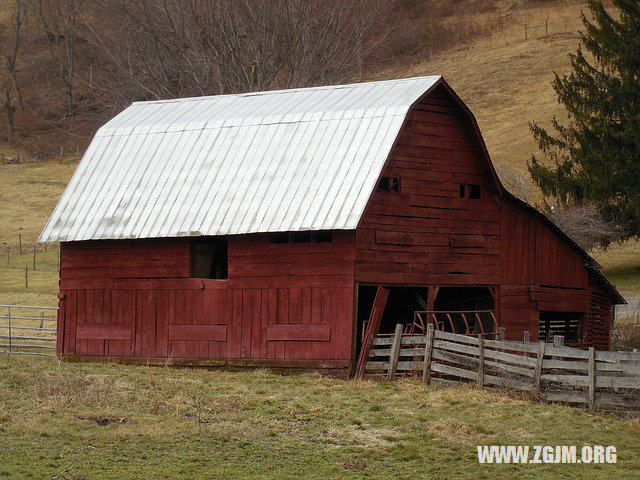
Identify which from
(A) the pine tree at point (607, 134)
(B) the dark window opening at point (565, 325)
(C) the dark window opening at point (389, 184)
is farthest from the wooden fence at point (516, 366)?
(A) the pine tree at point (607, 134)

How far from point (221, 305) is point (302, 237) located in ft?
8.48

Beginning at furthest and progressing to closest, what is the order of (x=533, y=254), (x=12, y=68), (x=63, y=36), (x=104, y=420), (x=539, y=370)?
1. (x=63, y=36)
2. (x=12, y=68)
3. (x=533, y=254)
4. (x=539, y=370)
5. (x=104, y=420)

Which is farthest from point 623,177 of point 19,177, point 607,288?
point 19,177

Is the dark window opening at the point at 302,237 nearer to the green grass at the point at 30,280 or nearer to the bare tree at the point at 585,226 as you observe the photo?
the green grass at the point at 30,280

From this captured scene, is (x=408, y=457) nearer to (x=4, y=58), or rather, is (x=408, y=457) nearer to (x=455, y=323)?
(x=455, y=323)

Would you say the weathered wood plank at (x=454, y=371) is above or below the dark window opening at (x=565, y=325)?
below

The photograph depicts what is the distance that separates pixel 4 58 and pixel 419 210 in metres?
76.3

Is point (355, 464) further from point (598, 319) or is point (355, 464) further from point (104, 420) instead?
point (598, 319)

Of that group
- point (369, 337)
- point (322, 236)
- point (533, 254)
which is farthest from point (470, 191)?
point (369, 337)

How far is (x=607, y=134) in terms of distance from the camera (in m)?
52.2

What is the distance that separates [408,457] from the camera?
16656 millimetres

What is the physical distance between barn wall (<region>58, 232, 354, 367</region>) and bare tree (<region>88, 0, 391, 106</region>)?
22.8 m

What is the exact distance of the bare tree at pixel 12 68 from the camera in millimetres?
89000

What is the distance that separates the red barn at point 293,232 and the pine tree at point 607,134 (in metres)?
20.1
